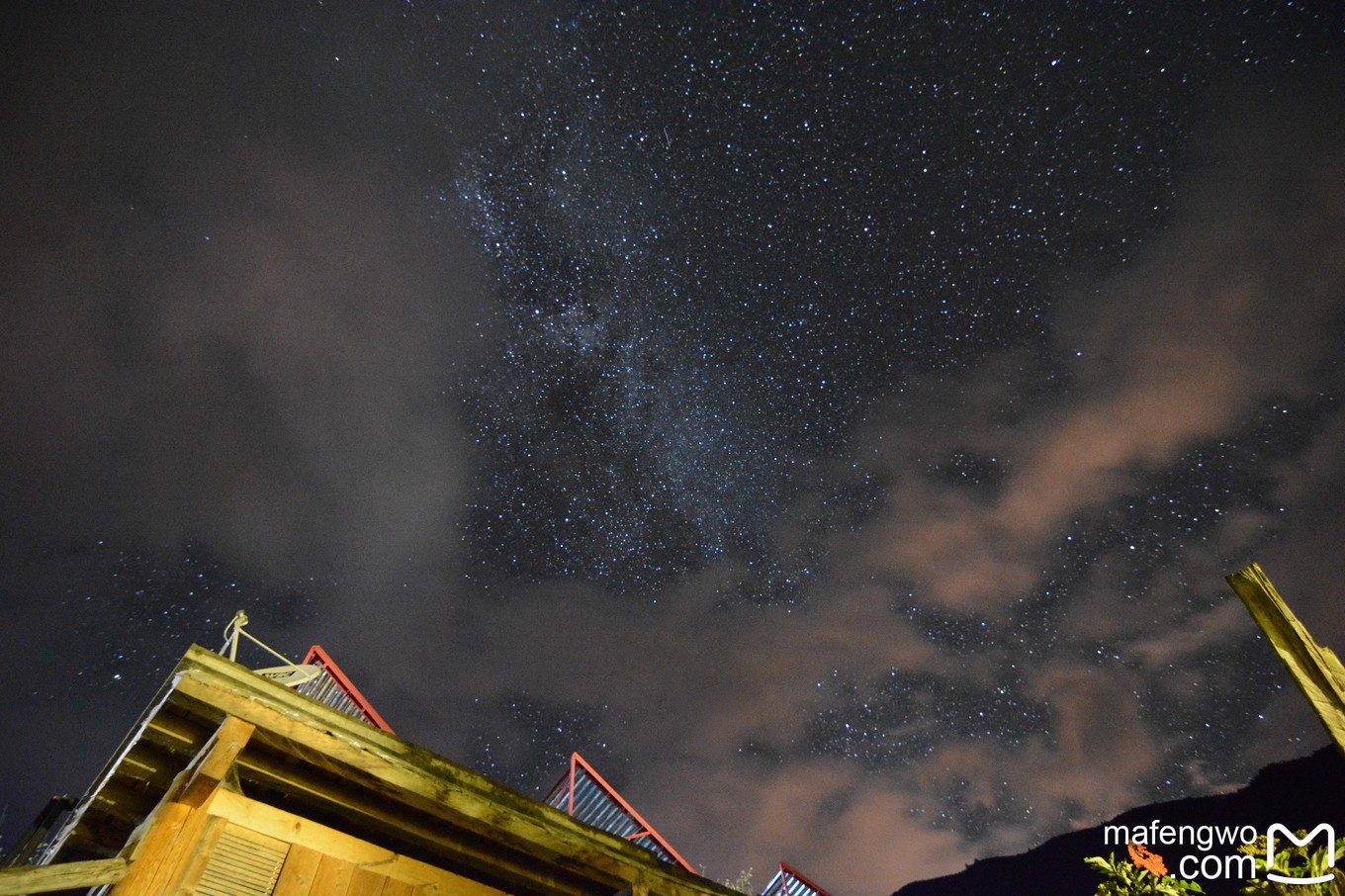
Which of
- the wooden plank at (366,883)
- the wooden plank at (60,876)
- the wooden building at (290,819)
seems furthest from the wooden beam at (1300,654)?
the wooden plank at (60,876)

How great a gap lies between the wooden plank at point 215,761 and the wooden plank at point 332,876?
1.21 meters

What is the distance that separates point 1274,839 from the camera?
6.89 metres

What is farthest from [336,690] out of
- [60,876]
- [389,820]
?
[60,876]

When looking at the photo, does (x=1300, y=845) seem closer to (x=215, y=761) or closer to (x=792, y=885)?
(x=215, y=761)

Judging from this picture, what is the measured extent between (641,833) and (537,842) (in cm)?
1265

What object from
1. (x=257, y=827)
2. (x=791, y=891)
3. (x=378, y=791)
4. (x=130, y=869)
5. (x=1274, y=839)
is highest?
(x=791, y=891)

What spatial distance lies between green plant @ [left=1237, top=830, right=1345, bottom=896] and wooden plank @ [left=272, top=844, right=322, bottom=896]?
8433 millimetres

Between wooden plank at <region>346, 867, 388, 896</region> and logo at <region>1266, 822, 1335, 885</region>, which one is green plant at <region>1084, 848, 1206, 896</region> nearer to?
logo at <region>1266, 822, 1335, 885</region>

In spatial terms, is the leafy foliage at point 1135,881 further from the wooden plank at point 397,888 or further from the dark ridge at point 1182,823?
the dark ridge at point 1182,823

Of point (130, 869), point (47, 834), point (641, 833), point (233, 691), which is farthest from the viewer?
point (641, 833)

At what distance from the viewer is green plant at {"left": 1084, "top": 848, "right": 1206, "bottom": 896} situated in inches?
322

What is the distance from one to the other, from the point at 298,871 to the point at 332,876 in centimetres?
28

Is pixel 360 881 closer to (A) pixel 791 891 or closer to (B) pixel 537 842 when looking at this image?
(B) pixel 537 842

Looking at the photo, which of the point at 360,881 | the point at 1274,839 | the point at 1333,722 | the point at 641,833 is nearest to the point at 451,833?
the point at 360,881
